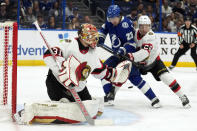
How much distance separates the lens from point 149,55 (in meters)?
3.95

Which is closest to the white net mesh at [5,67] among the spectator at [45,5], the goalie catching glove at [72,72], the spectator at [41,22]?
the goalie catching glove at [72,72]

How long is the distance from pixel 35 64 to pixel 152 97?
4.38 metres

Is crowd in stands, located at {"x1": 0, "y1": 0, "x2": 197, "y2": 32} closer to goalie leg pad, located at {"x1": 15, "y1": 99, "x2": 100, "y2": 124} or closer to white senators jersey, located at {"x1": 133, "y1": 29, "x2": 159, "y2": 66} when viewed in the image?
white senators jersey, located at {"x1": 133, "y1": 29, "x2": 159, "y2": 66}

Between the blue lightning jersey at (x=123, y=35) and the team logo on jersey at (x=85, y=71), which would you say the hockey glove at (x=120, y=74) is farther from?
the blue lightning jersey at (x=123, y=35)

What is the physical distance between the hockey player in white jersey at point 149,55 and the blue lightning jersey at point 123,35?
3.1 inches

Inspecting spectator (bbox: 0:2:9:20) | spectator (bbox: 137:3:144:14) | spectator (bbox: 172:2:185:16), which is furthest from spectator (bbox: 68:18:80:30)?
spectator (bbox: 172:2:185:16)

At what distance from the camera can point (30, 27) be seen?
777 centimetres

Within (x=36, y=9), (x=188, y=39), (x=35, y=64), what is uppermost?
(x=36, y=9)

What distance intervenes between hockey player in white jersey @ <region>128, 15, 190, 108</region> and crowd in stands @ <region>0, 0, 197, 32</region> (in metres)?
4.16

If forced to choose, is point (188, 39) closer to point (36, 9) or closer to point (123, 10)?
point (123, 10)

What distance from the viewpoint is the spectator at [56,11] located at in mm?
8019

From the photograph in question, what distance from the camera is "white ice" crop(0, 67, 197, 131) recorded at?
9.69 feet

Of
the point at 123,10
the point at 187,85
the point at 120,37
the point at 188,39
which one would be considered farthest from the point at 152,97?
the point at 123,10

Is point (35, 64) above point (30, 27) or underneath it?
underneath
